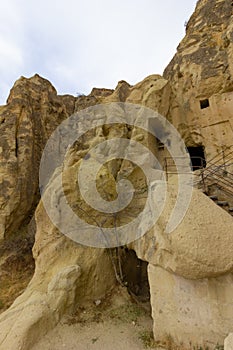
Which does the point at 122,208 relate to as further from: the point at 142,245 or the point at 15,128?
the point at 15,128

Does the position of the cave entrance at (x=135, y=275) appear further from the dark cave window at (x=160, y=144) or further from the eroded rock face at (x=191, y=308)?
the dark cave window at (x=160, y=144)

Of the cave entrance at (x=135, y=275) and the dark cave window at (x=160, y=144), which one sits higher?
the dark cave window at (x=160, y=144)

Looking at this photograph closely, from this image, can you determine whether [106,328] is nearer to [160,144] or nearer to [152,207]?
[152,207]

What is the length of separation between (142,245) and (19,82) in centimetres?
1272

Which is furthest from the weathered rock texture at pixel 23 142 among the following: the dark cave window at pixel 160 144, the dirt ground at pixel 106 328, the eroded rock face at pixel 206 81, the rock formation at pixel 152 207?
the eroded rock face at pixel 206 81

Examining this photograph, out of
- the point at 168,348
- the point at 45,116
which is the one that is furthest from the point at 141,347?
the point at 45,116

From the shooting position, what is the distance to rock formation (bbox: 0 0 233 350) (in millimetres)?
4672

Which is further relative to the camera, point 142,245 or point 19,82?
point 19,82

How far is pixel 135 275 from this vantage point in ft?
29.9

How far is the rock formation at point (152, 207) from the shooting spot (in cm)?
467

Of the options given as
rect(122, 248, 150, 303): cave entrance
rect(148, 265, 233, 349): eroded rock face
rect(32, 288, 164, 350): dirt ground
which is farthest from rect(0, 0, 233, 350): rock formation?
rect(122, 248, 150, 303): cave entrance

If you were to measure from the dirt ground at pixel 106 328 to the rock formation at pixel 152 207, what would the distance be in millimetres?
266

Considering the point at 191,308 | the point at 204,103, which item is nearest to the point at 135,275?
the point at 191,308

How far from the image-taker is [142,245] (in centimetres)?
572
